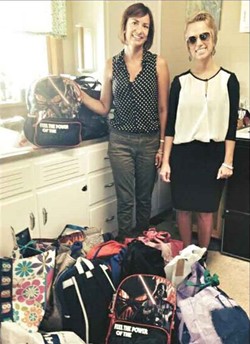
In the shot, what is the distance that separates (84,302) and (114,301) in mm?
127

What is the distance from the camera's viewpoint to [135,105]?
188 centimetres

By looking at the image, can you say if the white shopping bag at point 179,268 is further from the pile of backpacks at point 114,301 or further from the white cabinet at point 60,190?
the white cabinet at point 60,190

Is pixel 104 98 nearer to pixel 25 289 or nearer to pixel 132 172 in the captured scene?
pixel 132 172

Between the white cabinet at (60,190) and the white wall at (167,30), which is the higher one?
the white wall at (167,30)

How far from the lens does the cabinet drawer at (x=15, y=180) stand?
1.71 meters

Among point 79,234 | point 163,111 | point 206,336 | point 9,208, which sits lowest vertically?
point 206,336

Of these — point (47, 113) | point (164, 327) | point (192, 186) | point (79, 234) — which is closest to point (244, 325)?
point (164, 327)

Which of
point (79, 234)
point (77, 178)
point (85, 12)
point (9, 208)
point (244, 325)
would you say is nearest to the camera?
point (244, 325)

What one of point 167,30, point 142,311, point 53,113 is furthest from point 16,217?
point 167,30

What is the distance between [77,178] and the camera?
2062mm

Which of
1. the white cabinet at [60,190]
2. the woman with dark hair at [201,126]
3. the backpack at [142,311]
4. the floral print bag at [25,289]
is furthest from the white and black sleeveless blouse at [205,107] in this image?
the floral print bag at [25,289]

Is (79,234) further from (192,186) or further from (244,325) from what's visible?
(244,325)

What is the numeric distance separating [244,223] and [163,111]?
873 millimetres

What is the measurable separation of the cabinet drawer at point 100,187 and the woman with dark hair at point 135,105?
163 millimetres
